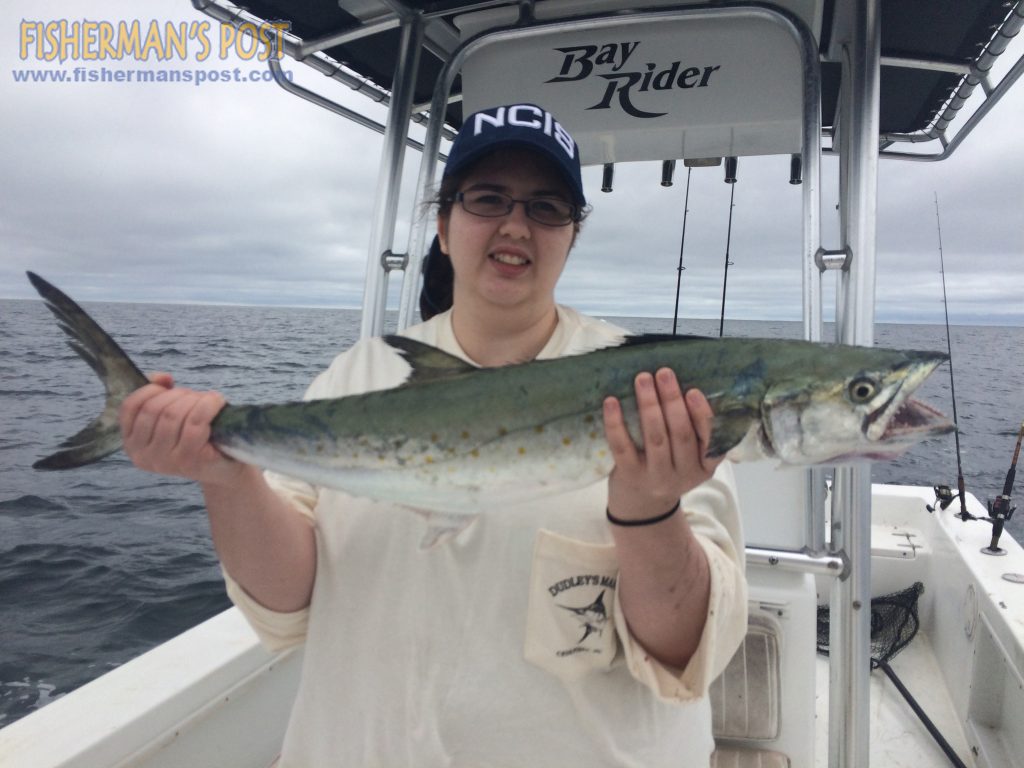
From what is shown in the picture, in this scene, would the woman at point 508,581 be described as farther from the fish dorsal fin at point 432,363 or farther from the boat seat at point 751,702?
the boat seat at point 751,702

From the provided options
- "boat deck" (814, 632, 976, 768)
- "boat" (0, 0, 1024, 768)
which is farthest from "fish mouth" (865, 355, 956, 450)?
"boat deck" (814, 632, 976, 768)

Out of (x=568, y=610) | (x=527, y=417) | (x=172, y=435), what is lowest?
(x=568, y=610)

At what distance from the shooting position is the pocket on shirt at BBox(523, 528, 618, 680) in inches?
64.7

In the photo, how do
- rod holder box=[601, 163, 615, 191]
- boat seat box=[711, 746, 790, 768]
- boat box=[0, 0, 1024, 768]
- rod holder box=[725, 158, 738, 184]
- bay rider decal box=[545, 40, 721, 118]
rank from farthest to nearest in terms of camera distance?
rod holder box=[601, 163, 615, 191], rod holder box=[725, 158, 738, 184], bay rider decal box=[545, 40, 721, 118], boat seat box=[711, 746, 790, 768], boat box=[0, 0, 1024, 768]

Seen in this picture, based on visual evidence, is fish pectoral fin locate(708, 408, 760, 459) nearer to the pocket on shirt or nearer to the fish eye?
the fish eye

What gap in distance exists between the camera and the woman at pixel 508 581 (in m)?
1.56

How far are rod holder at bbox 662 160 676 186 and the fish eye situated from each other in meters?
3.10

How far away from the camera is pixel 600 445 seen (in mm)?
1652

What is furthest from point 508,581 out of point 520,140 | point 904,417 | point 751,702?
point 751,702

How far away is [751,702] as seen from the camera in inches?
117

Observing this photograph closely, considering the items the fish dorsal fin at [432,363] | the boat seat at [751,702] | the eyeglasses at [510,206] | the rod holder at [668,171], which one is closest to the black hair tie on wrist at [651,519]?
the fish dorsal fin at [432,363]

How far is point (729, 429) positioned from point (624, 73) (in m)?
2.48

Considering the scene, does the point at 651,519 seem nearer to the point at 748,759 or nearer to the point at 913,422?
the point at 913,422

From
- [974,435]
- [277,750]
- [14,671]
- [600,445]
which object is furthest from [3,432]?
[974,435]
